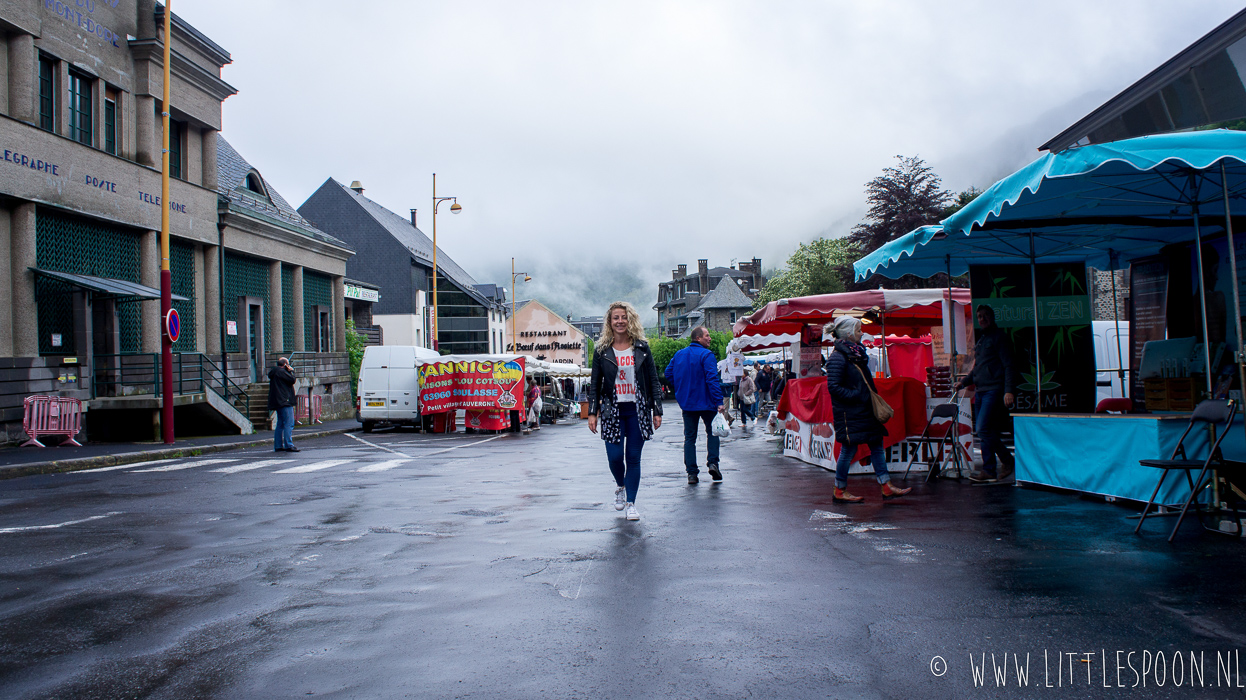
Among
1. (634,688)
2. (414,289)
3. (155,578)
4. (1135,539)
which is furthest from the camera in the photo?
(414,289)

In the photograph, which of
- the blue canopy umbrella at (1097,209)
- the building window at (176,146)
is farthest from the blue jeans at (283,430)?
the blue canopy umbrella at (1097,209)

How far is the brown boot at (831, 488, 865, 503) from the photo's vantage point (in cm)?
830

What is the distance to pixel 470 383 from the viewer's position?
23844 millimetres

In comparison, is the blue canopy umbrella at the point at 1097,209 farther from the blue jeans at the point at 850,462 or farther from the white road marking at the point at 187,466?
the white road marking at the point at 187,466

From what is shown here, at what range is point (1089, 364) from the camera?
10.7 meters

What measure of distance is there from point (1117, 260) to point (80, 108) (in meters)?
21.4

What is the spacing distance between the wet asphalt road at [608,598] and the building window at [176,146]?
17.7m

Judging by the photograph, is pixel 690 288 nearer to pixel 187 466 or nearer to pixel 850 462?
pixel 187 466

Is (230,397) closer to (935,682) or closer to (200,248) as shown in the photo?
(200,248)

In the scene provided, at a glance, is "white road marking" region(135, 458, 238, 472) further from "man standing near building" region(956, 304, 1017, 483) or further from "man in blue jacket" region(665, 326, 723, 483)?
"man standing near building" region(956, 304, 1017, 483)

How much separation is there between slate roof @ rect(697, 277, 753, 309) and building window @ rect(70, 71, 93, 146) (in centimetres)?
8675

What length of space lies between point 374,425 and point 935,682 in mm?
25989

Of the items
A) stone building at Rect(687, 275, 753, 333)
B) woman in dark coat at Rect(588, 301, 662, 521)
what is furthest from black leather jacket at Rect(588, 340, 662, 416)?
stone building at Rect(687, 275, 753, 333)

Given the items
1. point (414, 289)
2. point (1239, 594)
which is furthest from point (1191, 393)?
point (414, 289)
